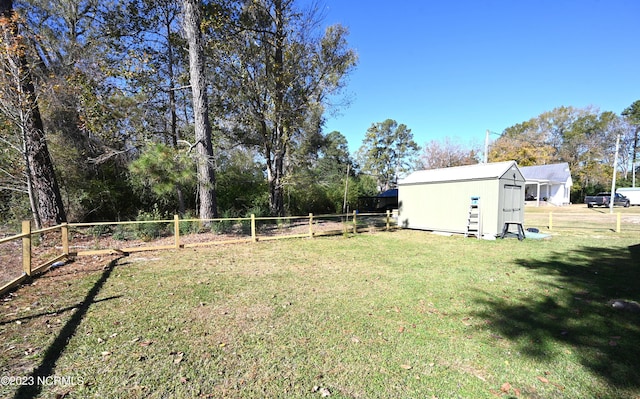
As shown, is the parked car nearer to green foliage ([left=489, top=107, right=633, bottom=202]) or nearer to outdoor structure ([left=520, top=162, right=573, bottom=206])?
outdoor structure ([left=520, top=162, right=573, bottom=206])

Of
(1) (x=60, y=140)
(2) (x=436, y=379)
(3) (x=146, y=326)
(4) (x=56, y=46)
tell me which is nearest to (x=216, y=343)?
(3) (x=146, y=326)

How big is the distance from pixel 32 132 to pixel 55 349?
24.2 ft

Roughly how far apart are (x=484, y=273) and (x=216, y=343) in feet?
16.4

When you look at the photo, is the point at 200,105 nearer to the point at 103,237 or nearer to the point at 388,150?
the point at 103,237

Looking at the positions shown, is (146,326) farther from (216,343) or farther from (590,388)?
(590,388)

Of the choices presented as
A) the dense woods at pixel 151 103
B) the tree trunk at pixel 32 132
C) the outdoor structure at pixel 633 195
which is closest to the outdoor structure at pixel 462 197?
the dense woods at pixel 151 103

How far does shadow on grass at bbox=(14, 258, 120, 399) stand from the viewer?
83.1 inches

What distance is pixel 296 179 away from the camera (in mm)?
12883

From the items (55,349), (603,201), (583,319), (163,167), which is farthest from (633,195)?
(55,349)

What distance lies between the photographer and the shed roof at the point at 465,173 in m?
9.48

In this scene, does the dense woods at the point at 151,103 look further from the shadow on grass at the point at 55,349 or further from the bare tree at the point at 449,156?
the bare tree at the point at 449,156

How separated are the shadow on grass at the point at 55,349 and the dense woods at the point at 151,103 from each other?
4.08 m

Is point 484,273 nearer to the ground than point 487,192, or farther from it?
nearer to the ground

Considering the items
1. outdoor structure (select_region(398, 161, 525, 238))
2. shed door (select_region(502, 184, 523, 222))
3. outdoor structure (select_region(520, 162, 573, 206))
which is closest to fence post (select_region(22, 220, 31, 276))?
outdoor structure (select_region(398, 161, 525, 238))
